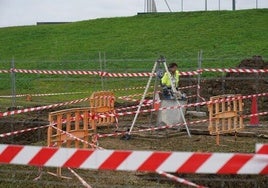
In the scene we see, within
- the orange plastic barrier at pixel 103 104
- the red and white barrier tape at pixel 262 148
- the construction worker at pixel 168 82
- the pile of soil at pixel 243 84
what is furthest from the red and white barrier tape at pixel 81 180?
the pile of soil at pixel 243 84

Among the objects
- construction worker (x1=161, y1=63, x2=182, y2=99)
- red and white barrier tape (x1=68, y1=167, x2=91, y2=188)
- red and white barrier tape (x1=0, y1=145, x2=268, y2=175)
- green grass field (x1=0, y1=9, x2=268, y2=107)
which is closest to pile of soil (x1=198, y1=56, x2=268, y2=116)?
construction worker (x1=161, y1=63, x2=182, y2=99)

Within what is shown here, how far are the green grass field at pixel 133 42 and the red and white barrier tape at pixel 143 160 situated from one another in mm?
21617

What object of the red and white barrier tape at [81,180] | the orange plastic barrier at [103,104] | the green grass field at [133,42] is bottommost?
the red and white barrier tape at [81,180]

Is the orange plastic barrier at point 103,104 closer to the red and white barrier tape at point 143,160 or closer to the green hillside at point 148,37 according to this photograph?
the red and white barrier tape at point 143,160

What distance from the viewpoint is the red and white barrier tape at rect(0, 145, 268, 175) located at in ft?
17.0

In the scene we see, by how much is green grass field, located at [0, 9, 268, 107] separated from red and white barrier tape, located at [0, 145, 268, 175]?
70.9ft

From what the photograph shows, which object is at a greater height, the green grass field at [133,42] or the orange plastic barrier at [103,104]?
the green grass field at [133,42]

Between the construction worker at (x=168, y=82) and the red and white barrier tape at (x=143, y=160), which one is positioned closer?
the red and white barrier tape at (x=143, y=160)

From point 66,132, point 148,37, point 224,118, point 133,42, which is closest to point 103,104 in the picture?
point 224,118

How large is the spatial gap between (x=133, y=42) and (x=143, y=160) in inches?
1412

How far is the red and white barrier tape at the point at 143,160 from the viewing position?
5.18 m

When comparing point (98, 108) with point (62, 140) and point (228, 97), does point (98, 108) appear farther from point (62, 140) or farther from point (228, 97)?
point (62, 140)

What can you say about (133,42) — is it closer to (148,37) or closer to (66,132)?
(148,37)

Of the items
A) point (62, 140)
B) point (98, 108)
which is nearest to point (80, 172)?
point (62, 140)
